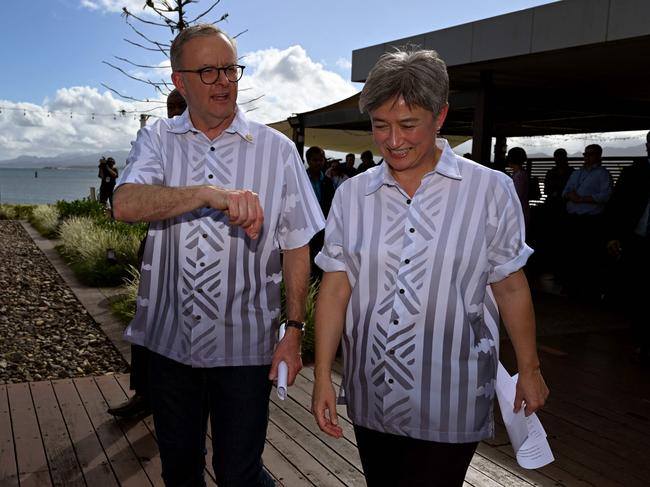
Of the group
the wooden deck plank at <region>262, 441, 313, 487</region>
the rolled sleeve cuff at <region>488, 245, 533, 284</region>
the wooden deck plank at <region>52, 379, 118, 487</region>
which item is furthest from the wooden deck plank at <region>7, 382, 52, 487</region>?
the rolled sleeve cuff at <region>488, 245, 533, 284</region>

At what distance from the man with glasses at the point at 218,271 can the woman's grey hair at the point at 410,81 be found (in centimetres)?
55

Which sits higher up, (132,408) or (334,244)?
(334,244)

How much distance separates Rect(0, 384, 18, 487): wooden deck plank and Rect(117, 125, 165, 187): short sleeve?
198 centimetres

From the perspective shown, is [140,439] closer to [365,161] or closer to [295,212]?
[295,212]

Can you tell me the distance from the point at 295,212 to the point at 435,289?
0.64 m

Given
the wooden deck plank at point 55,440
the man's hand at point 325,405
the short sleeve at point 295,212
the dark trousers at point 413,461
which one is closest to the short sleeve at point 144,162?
the short sleeve at point 295,212

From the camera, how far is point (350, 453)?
3.59m

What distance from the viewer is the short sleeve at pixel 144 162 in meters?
2.09

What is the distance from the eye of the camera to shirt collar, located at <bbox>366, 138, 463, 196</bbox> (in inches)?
73.5

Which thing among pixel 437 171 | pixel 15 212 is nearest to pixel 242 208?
pixel 437 171

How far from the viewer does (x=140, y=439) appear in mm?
3789

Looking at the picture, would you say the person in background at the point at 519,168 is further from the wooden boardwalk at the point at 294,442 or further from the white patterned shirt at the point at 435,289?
the white patterned shirt at the point at 435,289

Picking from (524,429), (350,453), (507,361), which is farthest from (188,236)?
(507,361)

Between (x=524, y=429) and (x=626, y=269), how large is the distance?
196 inches
